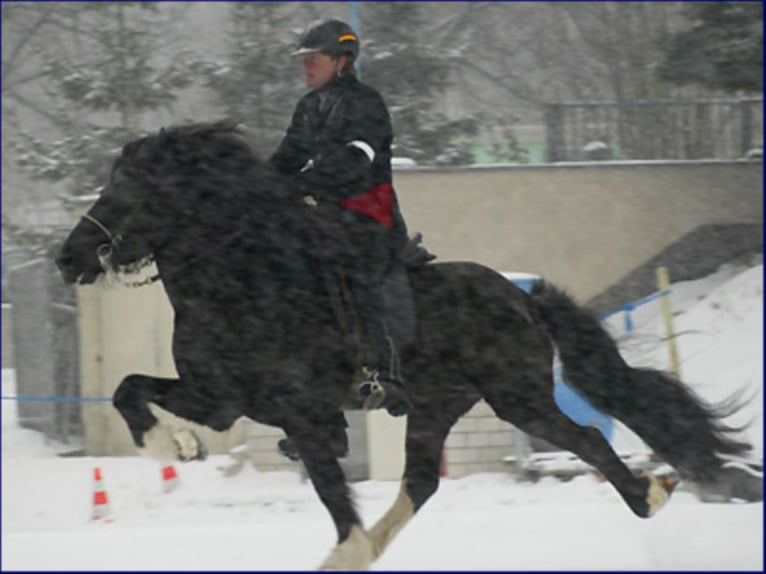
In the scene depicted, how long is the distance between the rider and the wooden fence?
10113 mm

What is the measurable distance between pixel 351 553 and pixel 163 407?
0.96 m

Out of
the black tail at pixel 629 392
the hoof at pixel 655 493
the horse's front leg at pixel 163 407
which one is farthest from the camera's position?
the black tail at pixel 629 392

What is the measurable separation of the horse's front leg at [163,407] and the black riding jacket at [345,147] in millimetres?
961

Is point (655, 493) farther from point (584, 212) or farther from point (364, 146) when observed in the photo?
point (584, 212)

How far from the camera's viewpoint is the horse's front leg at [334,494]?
4.88 meters

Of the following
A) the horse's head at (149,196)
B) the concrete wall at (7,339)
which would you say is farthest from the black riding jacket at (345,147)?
the concrete wall at (7,339)

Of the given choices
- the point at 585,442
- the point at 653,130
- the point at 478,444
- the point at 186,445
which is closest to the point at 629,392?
the point at 585,442

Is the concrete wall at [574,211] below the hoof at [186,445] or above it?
above

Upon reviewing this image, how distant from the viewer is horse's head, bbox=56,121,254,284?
15.7 feet

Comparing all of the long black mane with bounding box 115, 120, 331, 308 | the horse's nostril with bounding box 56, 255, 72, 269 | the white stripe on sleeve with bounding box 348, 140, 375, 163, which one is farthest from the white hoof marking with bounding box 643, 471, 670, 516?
the horse's nostril with bounding box 56, 255, 72, 269

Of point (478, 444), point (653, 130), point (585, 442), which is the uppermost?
point (653, 130)

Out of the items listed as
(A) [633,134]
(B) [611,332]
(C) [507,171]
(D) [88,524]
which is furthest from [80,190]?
(B) [611,332]

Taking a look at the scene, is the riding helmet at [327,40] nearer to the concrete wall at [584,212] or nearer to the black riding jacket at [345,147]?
the black riding jacket at [345,147]

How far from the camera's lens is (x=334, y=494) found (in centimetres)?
489
